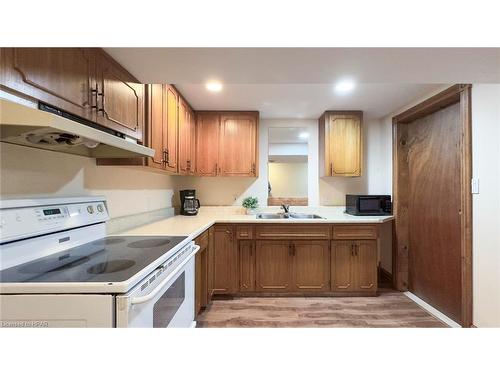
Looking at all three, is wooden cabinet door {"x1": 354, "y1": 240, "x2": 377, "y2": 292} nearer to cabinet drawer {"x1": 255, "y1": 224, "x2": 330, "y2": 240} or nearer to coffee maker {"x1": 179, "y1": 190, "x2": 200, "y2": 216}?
cabinet drawer {"x1": 255, "y1": 224, "x2": 330, "y2": 240}

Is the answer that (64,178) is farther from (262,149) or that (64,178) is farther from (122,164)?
(262,149)

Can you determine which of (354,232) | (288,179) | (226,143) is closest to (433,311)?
(354,232)

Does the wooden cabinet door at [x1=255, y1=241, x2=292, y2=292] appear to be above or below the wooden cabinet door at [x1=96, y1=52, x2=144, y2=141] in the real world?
below

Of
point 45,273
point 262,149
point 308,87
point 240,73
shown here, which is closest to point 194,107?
point 262,149

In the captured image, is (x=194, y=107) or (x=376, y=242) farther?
(x=194, y=107)

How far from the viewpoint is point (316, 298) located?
2.45 m

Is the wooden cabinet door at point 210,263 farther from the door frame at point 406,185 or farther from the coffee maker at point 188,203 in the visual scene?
the door frame at point 406,185

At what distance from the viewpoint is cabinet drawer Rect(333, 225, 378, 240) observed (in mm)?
2471

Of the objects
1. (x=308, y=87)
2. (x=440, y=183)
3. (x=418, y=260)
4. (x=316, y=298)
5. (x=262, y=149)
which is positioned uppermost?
(x=308, y=87)

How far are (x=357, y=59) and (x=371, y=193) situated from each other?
2.42 m

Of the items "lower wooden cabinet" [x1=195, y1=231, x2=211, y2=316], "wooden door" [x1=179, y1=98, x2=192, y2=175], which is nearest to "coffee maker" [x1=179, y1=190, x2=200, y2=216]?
"wooden door" [x1=179, y1=98, x2=192, y2=175]

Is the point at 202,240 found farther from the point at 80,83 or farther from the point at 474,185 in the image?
the point at 474,185

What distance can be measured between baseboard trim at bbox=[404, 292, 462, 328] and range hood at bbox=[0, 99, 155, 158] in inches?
108

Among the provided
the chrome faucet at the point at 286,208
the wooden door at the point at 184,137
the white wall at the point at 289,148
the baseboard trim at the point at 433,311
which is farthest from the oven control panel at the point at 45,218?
the baseboard trim at the point at 433,311
